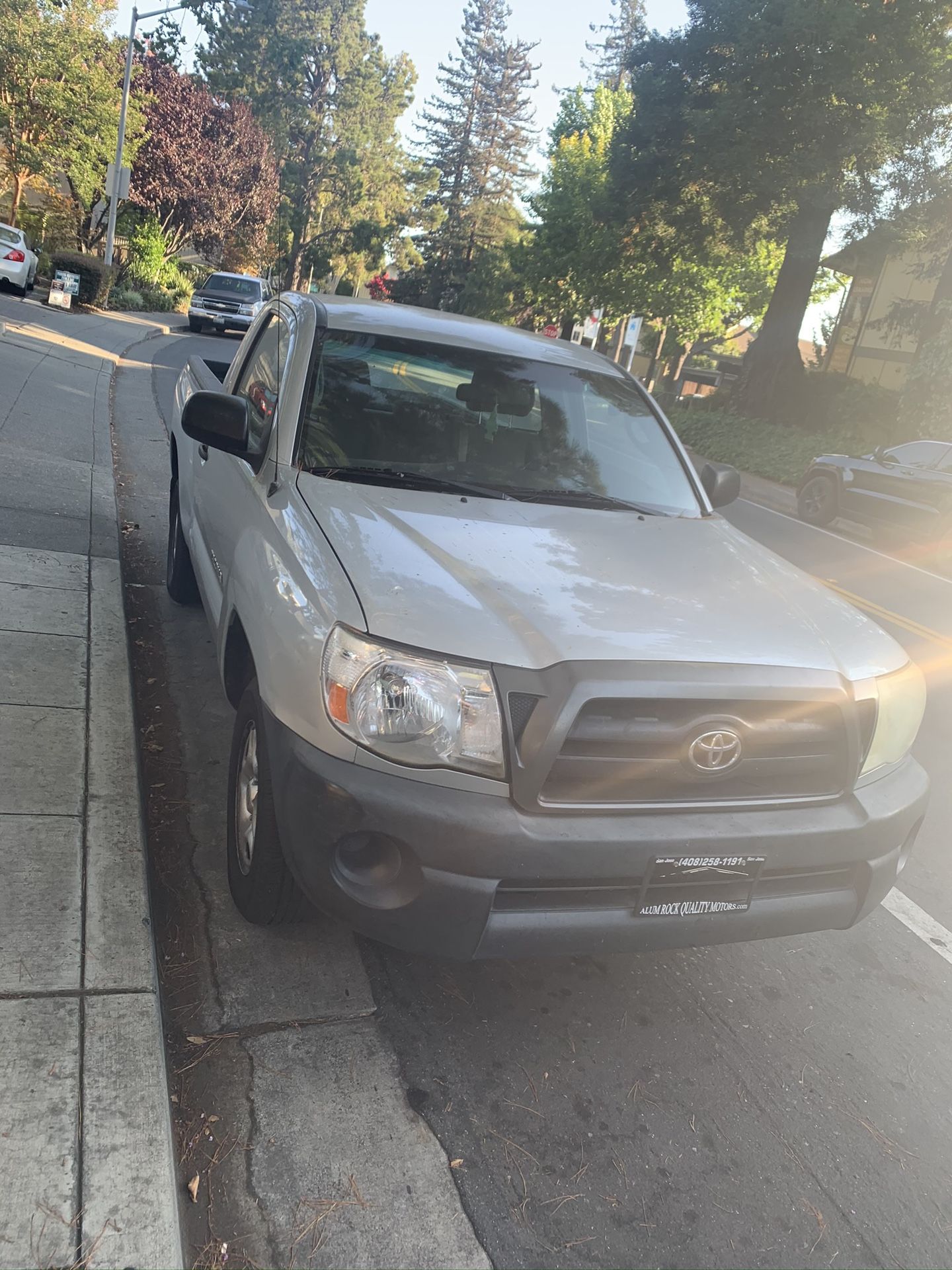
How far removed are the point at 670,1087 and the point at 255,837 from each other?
1362 millimetres

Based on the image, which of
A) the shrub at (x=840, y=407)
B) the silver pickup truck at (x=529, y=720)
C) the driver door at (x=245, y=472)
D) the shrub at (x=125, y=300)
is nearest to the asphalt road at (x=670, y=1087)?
the silver pickup truck at (x=529, y=720)

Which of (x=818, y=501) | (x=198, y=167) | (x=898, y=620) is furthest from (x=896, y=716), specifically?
(x=198, y=167)

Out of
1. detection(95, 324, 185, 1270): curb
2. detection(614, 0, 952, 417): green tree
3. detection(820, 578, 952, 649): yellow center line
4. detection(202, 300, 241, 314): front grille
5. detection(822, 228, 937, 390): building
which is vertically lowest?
detection(820, 578, 952, 649): yellow center line

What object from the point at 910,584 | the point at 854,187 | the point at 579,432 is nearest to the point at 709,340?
the point at 854,187

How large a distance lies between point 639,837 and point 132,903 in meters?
1.50

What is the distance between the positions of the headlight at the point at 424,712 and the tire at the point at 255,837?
1.39 feet

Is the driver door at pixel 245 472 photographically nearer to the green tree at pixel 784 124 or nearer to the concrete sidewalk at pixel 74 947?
the concrete sidewalk at pixel 74 947

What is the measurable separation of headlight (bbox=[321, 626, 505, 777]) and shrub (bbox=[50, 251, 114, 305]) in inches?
921

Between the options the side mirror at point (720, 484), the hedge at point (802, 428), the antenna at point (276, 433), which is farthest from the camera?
the hedge at point (802, 428)

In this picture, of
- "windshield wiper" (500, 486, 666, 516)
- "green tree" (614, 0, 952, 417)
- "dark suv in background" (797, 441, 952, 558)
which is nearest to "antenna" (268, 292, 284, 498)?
"windshield wiper" (500, 486, 666, 516)

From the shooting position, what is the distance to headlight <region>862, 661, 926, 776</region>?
2756mm

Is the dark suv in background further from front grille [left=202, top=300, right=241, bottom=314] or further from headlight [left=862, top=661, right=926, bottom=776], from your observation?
front grille [left=202, top=300, right=241, bottom=314]

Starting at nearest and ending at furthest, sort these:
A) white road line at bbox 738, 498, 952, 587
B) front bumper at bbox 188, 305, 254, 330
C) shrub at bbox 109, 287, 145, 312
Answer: white road line at bbox 738, 498, 952, 587 → front bumper at bbox 188, 305, 254, 330 → shrub at bbox 109, 287, 145, 312

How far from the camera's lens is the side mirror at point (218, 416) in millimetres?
3395
